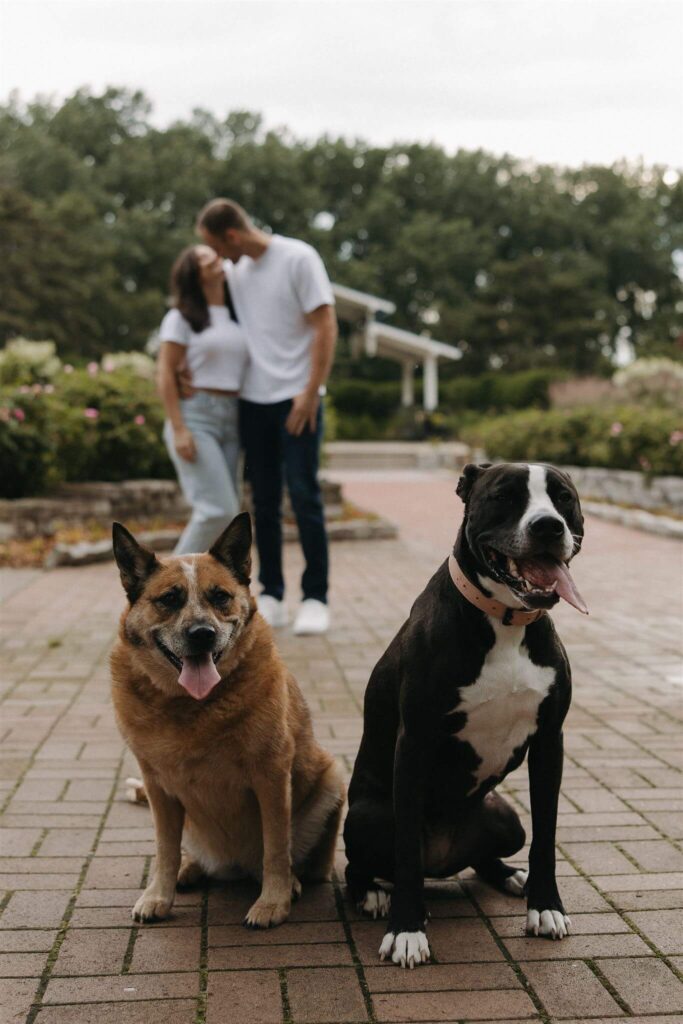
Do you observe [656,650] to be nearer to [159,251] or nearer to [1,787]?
[1,787]

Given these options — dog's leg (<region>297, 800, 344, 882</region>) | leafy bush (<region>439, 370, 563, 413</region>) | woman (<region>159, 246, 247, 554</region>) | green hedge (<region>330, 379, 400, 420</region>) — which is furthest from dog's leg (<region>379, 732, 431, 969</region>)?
green hedge (<region>330, 379, 400, 420</region>)

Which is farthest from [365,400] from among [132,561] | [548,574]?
[548,574]

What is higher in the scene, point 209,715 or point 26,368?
point 26,368

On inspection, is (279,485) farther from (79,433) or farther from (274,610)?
(79,433)

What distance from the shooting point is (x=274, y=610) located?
689 cm

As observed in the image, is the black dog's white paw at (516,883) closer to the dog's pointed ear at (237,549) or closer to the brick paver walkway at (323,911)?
the brick paver walkway at (323,911)

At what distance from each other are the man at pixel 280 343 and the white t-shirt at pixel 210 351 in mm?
155

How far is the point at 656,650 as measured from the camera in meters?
6.71

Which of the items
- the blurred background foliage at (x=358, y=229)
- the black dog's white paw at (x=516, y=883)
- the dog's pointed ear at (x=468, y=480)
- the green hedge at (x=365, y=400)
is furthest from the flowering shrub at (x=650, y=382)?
the blurred background foliage at (x=358, y=229)

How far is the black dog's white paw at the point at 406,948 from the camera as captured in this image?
261cm

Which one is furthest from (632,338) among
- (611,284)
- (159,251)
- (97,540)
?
(97,540)

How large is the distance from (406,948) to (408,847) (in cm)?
24

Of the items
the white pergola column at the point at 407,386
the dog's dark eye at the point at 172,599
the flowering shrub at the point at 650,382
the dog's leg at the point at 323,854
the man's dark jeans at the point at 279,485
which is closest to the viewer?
the dog's dark eye at the point at 172,599

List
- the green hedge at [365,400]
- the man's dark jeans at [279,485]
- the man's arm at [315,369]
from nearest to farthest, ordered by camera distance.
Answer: the man's arm at [315,369]
the man's dark jeans at [279,485]
the green hedge at [365,400]
